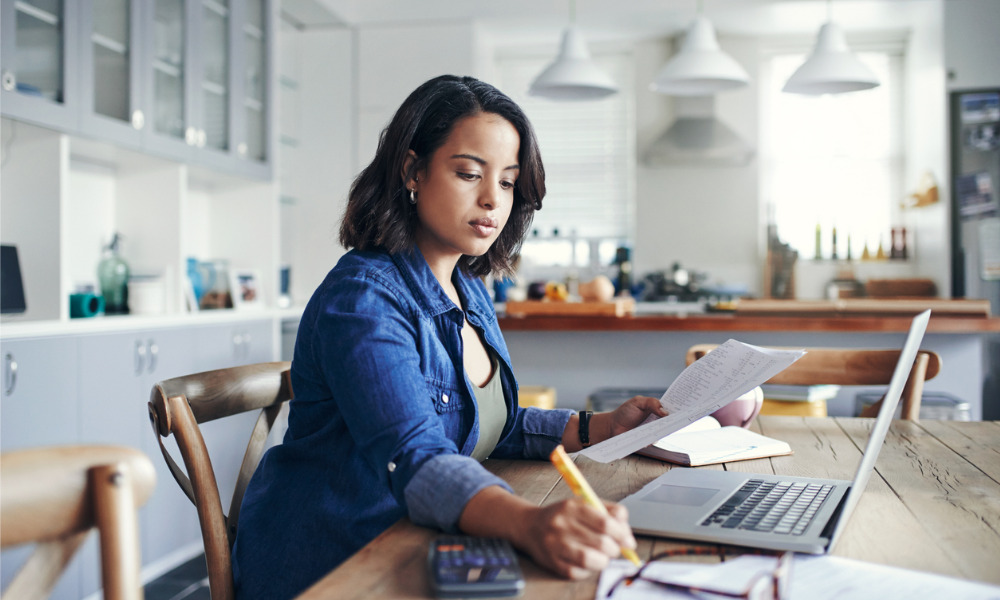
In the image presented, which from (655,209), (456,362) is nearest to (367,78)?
(655,209)

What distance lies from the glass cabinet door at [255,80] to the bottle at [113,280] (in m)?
0.83

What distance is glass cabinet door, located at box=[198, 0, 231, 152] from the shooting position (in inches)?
124

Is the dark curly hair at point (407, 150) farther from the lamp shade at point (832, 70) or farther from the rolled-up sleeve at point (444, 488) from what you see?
the lamp shade at point (832, 70)

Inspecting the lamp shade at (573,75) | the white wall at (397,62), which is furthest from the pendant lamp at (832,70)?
the white wall at (397,62)

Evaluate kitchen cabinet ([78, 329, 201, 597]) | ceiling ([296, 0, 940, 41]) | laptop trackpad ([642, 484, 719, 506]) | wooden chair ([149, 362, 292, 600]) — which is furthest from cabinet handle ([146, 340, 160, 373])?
ceiling ([296, 0, 940, 41])

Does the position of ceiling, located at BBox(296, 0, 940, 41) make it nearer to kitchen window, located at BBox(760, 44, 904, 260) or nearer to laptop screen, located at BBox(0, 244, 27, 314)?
kitchen window, located at BBox(760, 44, 904, 260)

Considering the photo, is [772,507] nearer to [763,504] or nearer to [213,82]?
[763,504]

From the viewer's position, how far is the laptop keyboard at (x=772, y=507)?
0.79m

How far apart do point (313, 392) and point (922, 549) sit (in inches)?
28.6

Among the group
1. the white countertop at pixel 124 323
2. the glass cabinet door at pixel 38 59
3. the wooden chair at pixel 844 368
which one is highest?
the glass cabinet door at pixel 38 59

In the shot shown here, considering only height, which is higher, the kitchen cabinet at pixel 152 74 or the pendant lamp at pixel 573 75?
the pendant lamp at pixel 573 75

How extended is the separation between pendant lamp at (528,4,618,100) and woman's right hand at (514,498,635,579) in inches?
122

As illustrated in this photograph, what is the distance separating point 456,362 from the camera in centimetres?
110

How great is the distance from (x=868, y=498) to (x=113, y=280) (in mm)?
2655
